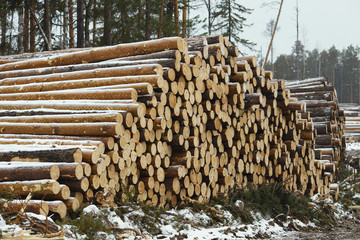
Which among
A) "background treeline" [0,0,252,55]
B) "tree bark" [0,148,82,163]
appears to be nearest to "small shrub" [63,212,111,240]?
"tree bark" [0,148,82,163]

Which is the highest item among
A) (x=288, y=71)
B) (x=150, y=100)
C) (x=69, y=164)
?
(x=288, y=71)

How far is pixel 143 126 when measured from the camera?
7289mm

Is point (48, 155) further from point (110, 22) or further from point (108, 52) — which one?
point (110, 22)

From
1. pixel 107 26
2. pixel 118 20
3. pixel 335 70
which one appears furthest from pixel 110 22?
pixel 335 70

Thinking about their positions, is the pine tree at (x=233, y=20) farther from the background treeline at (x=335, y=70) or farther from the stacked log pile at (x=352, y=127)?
the background treeline at (x=335, y=70)

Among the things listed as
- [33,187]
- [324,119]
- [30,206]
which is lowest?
[30,206]

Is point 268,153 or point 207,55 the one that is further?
point 268,153

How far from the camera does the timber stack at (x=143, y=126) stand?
6.18 meters

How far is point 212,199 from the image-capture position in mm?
8820

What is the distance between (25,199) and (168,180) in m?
2.83

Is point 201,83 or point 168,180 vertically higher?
point 201,83

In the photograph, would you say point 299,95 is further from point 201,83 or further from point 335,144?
point 201,83

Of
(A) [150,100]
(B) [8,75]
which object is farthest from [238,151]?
(B) [8,75]

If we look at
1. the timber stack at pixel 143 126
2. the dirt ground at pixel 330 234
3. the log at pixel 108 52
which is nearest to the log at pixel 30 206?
the timber stack at pixel 143 126
